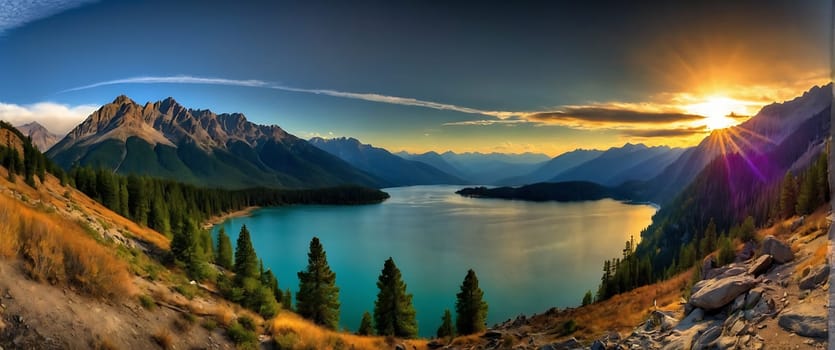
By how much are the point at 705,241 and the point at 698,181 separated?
3608 inches

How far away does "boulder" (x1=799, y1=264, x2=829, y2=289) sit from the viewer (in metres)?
6.85

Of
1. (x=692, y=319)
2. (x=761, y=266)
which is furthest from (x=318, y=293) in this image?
(x=761, y=266)

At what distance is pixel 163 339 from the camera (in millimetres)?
7641

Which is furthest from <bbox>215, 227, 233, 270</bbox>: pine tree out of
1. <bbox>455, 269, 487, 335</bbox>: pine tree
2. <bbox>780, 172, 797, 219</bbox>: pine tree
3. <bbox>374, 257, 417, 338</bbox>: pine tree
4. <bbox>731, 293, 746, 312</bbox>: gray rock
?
<bbox>780, 172, 797, 219</bbox>: pine tree

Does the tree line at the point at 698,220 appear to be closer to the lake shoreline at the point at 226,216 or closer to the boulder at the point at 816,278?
the boulder at the point at 816,278

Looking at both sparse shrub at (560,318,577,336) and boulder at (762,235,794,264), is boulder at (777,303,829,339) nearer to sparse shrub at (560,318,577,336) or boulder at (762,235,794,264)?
boulder at (762,235,794,264)

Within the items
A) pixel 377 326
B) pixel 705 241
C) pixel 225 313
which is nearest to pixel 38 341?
pixel 225 313

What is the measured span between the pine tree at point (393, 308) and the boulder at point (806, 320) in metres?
20.8

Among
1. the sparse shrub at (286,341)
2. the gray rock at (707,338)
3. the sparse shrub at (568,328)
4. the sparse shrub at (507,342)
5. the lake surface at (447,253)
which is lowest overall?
the lake surface at (447,253)

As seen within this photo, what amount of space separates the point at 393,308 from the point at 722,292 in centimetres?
2024

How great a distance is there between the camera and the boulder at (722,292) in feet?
27.2

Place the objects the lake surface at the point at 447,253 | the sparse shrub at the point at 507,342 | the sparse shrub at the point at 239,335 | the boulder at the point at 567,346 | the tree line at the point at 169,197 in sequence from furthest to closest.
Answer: the tree line at the point at 169,197
the lake surface at the point at 447,253
the sparse shrub at the point at 507,342
the boulder at the point at 567,346
the sparse shrub at the point at 239,335

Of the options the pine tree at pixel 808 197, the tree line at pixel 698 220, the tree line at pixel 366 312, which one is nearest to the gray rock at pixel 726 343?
the tree line at pixel 366 312

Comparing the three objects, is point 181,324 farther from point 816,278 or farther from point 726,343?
point 816,278
